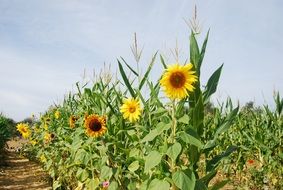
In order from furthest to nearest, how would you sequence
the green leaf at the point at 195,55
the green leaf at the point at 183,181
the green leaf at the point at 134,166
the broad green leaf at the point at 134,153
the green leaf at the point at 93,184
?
the green leaf at the point at 93,184
the broad green leaf at the point at 134,153
the green leaf at the point at 134,166
the green leaf at the point at 195,55
the green leaf at the point at 183,181

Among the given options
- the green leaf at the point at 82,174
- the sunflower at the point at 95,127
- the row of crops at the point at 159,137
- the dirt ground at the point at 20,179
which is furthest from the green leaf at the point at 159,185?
the dirt ground at the point at 20,179

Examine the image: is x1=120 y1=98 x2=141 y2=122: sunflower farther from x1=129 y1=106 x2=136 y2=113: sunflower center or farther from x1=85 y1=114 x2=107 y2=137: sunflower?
x1=85 y1=114 x2=107 y2=137: sunflower

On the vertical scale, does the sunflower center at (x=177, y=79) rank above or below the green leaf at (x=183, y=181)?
above

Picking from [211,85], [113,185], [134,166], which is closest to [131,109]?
[134,166]

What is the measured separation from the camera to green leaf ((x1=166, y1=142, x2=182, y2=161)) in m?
2.52

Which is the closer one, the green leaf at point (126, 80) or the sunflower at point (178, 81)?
the sunflower at point (178, 81)

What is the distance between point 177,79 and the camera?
2.62 metres

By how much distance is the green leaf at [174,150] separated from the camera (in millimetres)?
2518

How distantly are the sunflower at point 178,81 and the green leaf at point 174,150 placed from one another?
0.31 meters

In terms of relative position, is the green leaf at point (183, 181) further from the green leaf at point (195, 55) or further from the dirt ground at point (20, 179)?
the dirt ground at point (20, 179)

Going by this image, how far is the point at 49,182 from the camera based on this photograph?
24.8ft

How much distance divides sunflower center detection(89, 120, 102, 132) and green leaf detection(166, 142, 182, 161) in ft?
3.95

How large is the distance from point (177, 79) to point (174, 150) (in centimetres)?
45

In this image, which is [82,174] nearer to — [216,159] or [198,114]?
[216,159]
